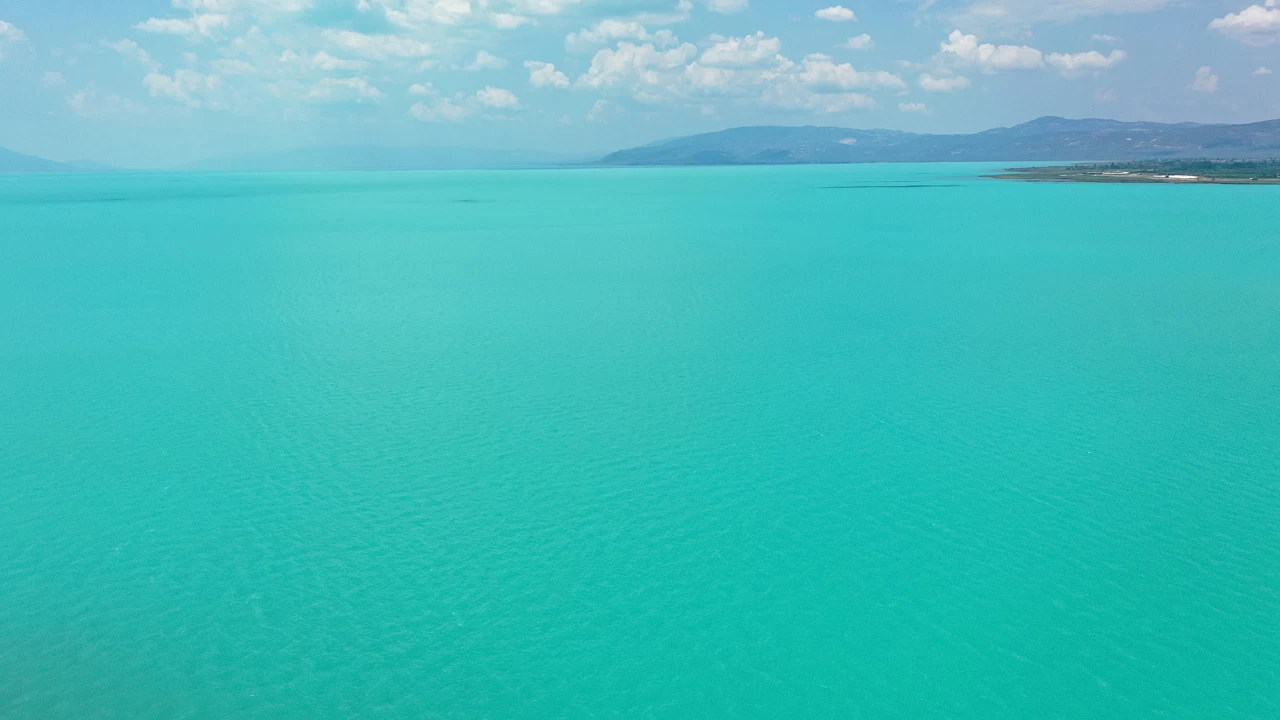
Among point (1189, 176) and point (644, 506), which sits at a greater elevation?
point (1189, 176)

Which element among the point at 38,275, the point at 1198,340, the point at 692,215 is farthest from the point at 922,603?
the point at 692,215

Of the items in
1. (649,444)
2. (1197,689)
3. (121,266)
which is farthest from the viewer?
(121,266)

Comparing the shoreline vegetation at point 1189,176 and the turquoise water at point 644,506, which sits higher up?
the shoreline vegetation at point 1189,176

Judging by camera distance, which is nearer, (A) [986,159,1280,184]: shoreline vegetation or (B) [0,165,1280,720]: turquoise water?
(B) [0,165,1280,720]: turquoise water

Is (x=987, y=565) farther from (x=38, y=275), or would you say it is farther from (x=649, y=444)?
(x=38, y=275)

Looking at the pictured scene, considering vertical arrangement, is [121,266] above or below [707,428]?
above

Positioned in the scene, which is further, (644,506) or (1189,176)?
(1189,176)

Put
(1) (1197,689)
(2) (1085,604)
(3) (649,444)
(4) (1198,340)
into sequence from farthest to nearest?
(4) (1198,340) → (3) (649,444) → (2) (1085,604) → (1) (1197,689)

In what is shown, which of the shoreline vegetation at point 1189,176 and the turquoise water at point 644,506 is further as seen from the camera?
the shoreline vegetation at point 1189,176
